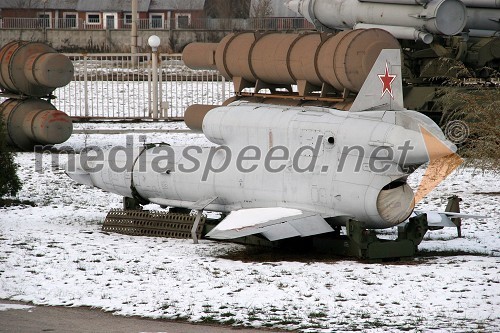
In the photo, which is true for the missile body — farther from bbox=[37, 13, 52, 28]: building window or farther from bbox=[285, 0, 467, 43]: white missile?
bbox=[37, 13, 52, 28]: building window

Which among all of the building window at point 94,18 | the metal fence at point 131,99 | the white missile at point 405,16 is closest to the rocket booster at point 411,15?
the white missile at point 405,16

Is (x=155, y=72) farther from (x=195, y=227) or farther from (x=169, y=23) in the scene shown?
(x=169, y=23)

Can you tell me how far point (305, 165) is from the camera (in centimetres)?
1138

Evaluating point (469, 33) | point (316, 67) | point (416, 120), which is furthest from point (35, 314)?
point (469, 33)

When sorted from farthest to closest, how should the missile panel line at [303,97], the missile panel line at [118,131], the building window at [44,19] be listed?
the building window at [44,19] < the missile panel line at [118,131] < the missile panel line at [303,97]

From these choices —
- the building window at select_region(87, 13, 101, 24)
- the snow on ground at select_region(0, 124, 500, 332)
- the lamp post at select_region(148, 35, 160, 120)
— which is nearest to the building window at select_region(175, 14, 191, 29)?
the building window at select_region(87, 13, 101, 24)

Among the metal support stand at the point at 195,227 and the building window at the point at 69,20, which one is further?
the building window at the point at 69,20

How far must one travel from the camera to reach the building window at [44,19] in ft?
140

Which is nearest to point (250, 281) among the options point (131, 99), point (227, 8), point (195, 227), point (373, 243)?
point (373, 243)

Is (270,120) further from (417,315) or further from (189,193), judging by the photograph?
(417,315)

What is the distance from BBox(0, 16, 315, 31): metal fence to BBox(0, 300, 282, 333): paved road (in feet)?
108

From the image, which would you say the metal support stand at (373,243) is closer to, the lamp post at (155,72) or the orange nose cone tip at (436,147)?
the orange nose cone tip at (436,147)

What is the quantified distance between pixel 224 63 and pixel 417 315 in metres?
9.11

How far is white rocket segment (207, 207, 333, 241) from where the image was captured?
35.3 feet
